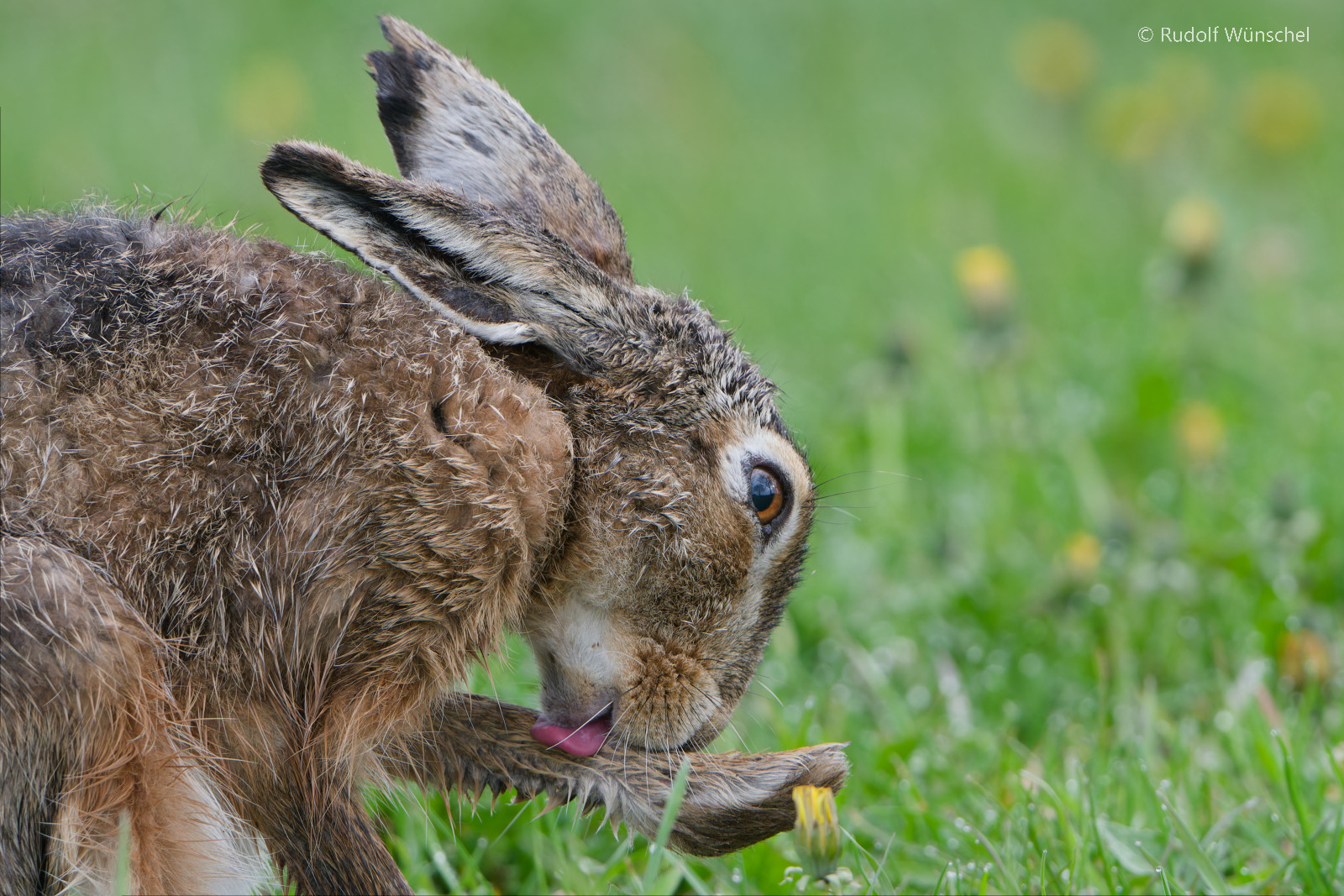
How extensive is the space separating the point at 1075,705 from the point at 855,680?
24.7 inches

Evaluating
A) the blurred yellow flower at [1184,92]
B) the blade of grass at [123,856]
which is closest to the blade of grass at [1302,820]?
the blade of grass at [123,856]

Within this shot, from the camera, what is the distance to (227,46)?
992 cm

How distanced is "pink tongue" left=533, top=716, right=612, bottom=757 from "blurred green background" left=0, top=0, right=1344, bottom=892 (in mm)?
250

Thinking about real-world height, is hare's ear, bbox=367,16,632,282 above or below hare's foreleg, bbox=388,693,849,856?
above

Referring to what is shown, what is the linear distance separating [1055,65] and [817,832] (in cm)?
733

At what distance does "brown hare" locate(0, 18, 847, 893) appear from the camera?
7.90ft

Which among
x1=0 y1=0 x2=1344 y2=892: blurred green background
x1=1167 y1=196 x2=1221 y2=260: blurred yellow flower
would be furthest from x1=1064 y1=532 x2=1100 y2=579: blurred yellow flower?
x1=1167 y1=196 x2=1221 y2=260: blurred yellow flower

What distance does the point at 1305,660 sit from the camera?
3.64 meters

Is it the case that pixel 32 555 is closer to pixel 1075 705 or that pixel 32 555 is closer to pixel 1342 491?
pixel 1075 705

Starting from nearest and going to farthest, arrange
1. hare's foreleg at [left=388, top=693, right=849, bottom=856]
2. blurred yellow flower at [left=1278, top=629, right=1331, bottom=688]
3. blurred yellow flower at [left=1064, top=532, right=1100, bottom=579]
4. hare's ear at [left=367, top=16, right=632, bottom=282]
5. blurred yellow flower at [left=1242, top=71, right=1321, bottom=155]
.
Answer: hare's foreleg at [left=388, top=693, right=849, bottom=856]
hare's ear at [left=367, top=16, right=632, bottom=282]
blurred yellow flower at [left=1278, top=629, right=1331, bottom=688]
blurred yellow flower at [left=1064, top=532, right=1100, bottom=579]
blurred yellow flower at [left=1242, top=71, right=1321, bottom=155]

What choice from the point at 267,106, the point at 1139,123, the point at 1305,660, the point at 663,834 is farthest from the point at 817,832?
the point at 267,106

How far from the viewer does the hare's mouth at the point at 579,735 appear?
301 centimetres

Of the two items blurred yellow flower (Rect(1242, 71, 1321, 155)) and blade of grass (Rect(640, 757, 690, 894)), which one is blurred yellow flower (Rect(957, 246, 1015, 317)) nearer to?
blade of grass (Rect(640, 757, 690, 894))

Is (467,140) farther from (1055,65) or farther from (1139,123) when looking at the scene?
(1055,65)
